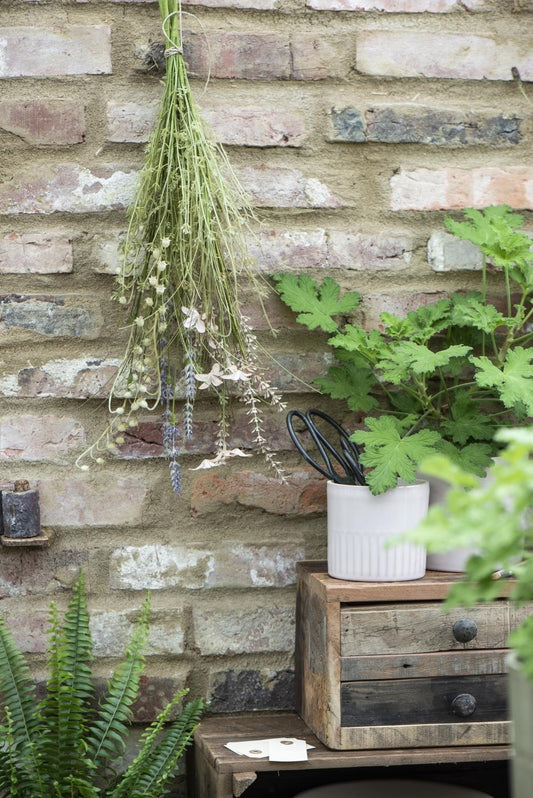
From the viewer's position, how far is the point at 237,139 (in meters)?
1.61

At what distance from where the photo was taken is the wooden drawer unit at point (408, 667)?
1.37 metres

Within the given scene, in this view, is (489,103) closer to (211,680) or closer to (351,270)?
(351,270)

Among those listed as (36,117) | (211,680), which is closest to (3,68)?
(36,117)

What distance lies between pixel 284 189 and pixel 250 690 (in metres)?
0.90

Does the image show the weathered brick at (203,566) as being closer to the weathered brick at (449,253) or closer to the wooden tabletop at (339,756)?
the wooden tabletop at (339,756)

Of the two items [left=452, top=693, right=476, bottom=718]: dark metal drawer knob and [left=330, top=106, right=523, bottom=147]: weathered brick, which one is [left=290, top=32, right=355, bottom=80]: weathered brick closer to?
[left=330, top=106, right=523, bottom=147]: weathered brick

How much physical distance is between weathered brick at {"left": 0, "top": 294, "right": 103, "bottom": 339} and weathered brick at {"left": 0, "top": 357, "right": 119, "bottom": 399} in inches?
2.0

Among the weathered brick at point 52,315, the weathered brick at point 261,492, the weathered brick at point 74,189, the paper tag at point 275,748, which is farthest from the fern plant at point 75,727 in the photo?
the weathered brick at point 74,189

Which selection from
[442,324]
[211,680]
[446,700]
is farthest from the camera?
[211,680]

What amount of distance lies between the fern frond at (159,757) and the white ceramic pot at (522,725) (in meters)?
0.85

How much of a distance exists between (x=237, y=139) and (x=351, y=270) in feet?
1.01

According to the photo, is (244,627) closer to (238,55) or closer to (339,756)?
(339,756)

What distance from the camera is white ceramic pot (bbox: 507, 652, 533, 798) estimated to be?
0.62 metres

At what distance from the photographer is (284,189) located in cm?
163
